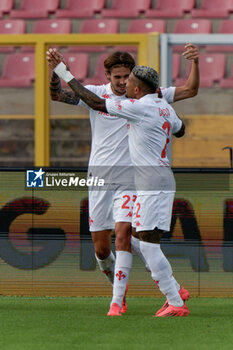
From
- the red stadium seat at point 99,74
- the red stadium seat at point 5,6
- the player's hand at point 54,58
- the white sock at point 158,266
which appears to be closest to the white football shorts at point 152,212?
the white sock at point 158,266

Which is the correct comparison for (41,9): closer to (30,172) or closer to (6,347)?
(30,172)

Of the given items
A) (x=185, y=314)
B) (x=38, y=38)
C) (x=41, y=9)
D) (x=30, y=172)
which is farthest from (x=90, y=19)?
(x=185, y=314)

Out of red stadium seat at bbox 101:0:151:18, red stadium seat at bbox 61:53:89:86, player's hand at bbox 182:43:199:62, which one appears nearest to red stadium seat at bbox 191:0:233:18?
red stadium seat at bbox 101:0:151:18

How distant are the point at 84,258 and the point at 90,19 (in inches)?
272

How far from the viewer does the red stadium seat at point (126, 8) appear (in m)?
11.8

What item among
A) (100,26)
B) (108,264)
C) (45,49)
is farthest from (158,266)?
(100,26)

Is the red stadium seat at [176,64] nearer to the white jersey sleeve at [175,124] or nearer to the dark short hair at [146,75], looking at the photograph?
the white jersey sleeve at [175,124]

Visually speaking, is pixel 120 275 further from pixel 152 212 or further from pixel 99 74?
pixel 99 74

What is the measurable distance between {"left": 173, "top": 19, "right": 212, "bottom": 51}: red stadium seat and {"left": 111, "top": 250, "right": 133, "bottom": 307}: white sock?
7.28 metres

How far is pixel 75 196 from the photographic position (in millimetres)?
5578

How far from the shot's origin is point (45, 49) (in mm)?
7422

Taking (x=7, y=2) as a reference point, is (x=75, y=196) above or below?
below

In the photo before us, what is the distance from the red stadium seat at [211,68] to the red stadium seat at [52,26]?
2443 millimetres

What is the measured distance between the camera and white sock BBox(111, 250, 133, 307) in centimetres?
455
